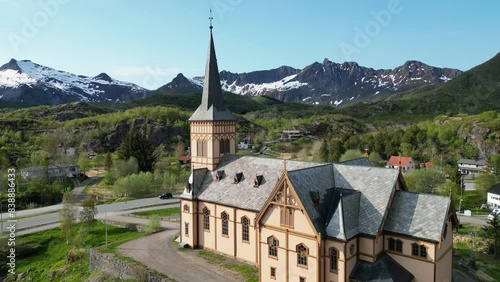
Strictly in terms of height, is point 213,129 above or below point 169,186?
above

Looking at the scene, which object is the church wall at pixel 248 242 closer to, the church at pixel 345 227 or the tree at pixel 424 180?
the church at pixel 345 227

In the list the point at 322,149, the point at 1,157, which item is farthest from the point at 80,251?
the point at 322,149

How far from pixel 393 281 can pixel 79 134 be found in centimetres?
14474

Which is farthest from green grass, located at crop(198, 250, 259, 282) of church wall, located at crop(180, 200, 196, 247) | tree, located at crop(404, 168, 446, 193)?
tree, located at crop(404, 168, 446, 193)

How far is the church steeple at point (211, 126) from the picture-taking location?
41312 millimetres

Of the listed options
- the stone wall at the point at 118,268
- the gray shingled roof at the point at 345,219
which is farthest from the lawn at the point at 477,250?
the stone wall at the point at 118,268

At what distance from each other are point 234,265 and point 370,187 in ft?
49.0

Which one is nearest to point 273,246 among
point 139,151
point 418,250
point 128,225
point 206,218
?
point 418,250

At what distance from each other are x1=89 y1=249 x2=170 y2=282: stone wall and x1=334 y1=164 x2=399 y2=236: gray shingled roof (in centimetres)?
1777

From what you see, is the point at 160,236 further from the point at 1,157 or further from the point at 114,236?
the point at 1,157

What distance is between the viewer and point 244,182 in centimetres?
3712

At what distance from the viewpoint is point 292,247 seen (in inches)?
1127

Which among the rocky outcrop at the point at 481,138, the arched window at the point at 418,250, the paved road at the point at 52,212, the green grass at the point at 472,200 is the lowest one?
the paved road at the point at 52,212

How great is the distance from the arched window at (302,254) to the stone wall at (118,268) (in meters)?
12.0
